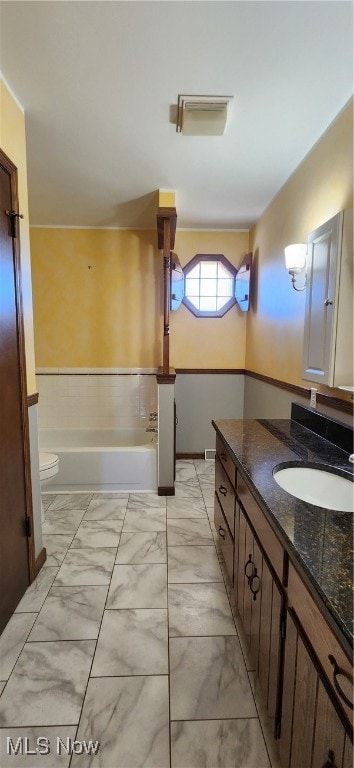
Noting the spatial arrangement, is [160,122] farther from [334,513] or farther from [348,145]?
[334,513]

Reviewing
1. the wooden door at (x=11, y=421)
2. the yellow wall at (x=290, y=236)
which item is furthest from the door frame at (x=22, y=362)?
the yellow wall at (x=290, y=236)

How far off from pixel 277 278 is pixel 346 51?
1.37m

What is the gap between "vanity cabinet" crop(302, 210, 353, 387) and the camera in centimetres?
150

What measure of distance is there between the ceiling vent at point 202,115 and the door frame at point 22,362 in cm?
91

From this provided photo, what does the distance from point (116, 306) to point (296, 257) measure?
214 centimetres

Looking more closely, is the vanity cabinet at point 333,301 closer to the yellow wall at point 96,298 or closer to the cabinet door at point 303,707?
the cabinet door at point 303,707

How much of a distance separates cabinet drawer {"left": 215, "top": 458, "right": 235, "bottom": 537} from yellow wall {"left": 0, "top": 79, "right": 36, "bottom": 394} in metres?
1.21

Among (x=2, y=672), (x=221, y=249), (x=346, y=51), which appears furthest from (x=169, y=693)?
(x=221, y=249)

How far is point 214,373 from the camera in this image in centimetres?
368

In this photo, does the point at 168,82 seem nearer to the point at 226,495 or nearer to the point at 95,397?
the point at 226,495

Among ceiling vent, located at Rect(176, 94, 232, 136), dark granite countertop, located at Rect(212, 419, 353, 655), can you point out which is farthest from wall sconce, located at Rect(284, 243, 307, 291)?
dark granite countertop, located at Rect(212, 419, 353, 655)

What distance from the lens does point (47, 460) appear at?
8.29 ft

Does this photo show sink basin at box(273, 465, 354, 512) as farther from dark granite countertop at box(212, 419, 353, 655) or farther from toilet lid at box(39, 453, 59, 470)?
toilet lid at box(39, 453, 59, 470)

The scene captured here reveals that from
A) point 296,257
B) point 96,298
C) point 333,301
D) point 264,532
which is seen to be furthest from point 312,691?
point 96,298
